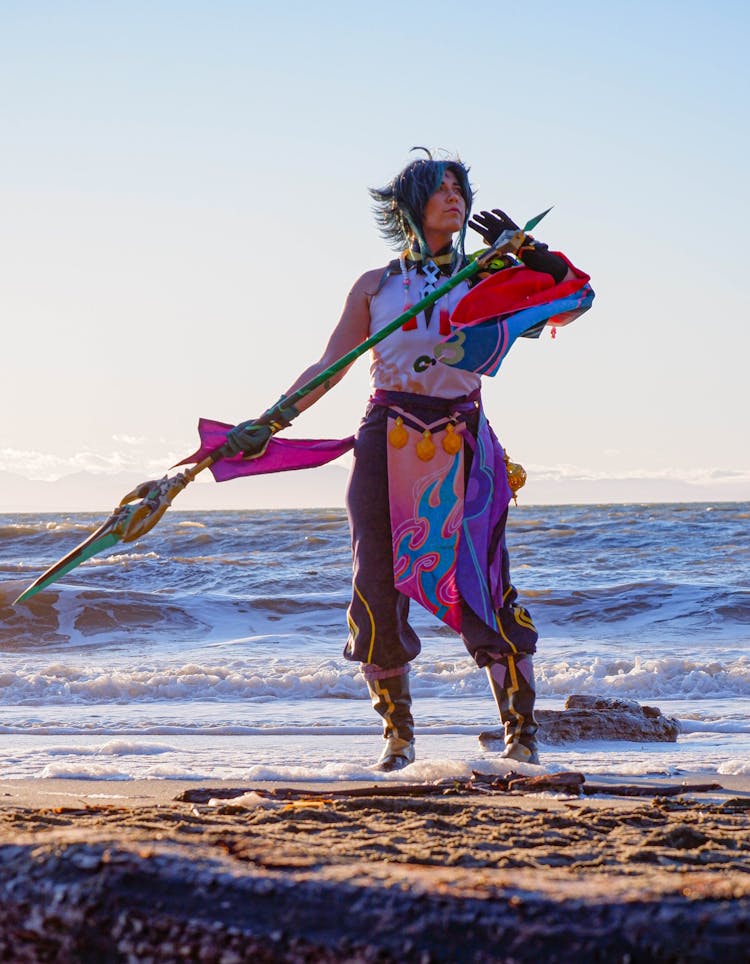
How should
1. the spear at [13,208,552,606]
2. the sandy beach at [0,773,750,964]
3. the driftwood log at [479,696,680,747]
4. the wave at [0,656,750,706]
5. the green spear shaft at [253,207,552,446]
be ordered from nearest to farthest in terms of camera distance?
the sandy beach at [0,773,750,964]
the spear at [13,208,552,606]
the green spear shaft at [253,207,552,446]
the driftwood log at [479,696,680,747]
the wave at [0,656,750,706]

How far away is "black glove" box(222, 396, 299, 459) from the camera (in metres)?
3.50

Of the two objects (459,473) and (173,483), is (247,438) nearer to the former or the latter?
(173,483)

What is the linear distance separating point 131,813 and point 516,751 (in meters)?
1.89

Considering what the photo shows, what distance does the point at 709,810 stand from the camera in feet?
8.07

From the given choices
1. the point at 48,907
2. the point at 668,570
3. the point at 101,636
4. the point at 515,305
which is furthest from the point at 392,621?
the point at 668,570

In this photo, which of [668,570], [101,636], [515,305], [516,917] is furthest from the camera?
[668,570]

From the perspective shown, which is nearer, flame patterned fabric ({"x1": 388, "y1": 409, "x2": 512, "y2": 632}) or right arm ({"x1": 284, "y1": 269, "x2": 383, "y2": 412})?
flame patterned fabric ({"x1": 388, "y1": 409, "x2": 512, "y2": 632})

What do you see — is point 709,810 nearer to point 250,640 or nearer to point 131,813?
point 131,813

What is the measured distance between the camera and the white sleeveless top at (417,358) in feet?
11.7

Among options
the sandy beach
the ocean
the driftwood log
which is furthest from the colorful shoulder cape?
the sandy beach

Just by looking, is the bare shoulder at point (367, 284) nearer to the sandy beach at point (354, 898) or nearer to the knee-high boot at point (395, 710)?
the knee-high boot at point (395, 710)

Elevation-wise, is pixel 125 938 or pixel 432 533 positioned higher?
pixel 432 533

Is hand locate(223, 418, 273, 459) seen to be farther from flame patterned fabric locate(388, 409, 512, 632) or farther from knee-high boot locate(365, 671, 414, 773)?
knee-high boot locate(365, 671, 414, 773)

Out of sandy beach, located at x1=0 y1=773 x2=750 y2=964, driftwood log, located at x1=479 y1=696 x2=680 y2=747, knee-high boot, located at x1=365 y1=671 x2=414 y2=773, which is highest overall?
sandy beach, located at x1=0 y1=773 x2=750 y2=964
